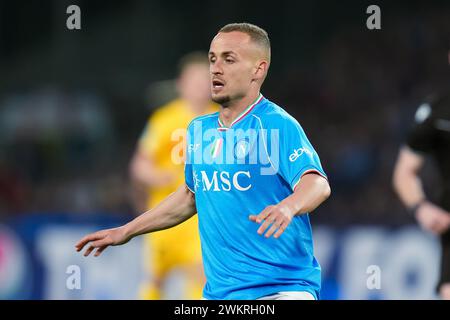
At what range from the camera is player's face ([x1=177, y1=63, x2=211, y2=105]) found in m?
10.1

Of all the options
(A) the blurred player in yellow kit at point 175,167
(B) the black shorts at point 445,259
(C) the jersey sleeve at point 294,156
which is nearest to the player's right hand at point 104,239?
(C) the jersey sleeve at point 294,156

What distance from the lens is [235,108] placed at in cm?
514

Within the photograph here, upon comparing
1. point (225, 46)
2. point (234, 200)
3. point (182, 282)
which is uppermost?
point (225, 46)

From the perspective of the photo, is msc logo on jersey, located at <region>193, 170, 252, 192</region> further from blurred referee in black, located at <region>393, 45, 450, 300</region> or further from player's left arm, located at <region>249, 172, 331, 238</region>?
blurred referee in black, located at <region>393, 45, 450, 300</region>

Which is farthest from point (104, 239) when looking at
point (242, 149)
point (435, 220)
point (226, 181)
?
point (435, 220)

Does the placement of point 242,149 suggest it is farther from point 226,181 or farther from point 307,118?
point 307,118

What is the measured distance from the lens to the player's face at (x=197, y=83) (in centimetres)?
1008

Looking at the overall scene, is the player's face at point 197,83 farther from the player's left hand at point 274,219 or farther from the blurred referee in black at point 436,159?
the player's left hand at point 274,219

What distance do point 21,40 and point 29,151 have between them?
2.45 m

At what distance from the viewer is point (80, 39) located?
15625 mm

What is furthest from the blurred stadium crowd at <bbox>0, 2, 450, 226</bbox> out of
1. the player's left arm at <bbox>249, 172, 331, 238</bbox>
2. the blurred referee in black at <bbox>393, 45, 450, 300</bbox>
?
the player's left arm at <bbox>249, 172, 331, 238</bbox>
